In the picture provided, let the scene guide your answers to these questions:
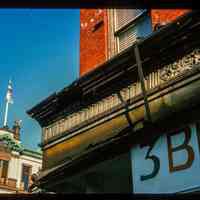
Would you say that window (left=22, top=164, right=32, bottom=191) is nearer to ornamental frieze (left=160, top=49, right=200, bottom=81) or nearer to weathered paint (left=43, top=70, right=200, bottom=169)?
weathered paint (left=43, top=70, right=200, bottom=169)

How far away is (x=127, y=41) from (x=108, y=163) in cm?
368

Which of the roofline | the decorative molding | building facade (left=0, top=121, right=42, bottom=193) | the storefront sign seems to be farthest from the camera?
the decorative molding

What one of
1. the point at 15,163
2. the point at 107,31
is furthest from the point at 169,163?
the point at 15,163

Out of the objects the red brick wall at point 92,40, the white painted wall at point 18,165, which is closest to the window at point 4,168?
the white painted wall at point 18,165

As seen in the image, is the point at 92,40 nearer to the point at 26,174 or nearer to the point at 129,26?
the point at 129,26

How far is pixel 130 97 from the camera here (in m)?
8.41

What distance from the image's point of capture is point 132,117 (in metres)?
8.09

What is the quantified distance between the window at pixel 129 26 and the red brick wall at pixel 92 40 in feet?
1.38

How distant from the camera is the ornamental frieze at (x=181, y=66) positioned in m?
7.15

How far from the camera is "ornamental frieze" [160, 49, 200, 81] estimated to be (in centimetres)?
715

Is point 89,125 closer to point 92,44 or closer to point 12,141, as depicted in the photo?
point 92,44

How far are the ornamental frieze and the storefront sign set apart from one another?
1.19 metres

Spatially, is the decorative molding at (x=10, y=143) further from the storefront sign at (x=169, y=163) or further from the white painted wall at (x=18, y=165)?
the storefront sign at (x=169, y=163)

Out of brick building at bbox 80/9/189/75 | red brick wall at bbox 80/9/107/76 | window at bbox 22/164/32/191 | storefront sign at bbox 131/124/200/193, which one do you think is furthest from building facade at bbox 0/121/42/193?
storefront sign at bbox 131/124/200/193
